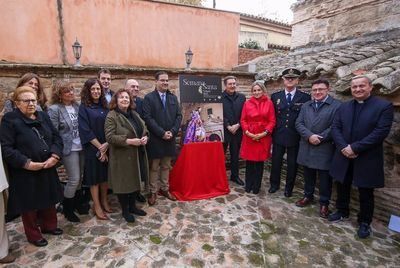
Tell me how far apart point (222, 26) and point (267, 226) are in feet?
25.2

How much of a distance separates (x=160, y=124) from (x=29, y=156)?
1679 mm

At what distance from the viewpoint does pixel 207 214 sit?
3750 mm

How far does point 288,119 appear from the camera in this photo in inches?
161

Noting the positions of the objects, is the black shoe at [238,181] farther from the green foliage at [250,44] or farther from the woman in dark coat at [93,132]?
the green foliage at [250,44]

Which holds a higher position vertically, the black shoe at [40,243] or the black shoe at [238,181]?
the black shoe at [238,181]

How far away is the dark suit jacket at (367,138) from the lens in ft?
9.86

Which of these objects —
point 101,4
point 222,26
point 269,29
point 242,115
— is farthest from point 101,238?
point 269,29

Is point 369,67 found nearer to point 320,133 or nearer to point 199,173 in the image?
point 320,133

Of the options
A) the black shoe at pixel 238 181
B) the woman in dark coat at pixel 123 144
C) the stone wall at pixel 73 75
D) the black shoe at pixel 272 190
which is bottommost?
the black shoe at pixel 272 190

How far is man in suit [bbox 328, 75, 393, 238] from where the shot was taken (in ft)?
9.91

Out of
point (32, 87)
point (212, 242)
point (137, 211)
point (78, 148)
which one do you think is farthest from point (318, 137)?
point (32, 87)

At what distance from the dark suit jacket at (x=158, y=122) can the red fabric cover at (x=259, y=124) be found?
1.17 m

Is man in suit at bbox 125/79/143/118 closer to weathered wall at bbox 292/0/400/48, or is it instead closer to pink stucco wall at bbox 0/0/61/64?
pink stucco wall at bbox 0/0/61/64

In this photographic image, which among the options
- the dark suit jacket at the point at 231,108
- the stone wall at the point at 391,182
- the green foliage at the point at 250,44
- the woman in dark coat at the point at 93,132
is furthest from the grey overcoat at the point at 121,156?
the green foliage at the point at 250,44
